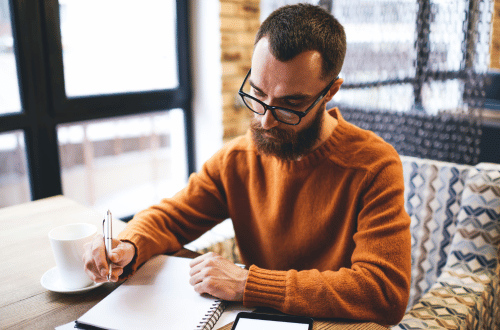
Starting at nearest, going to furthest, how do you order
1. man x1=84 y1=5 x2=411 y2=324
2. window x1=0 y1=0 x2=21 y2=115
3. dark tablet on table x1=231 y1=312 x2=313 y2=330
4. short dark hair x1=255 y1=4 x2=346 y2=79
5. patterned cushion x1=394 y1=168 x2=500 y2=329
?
1. dark tablet on table x1=231 y1=312 x2=313 y2=330
2. man x1=84 y1=5 x2=411 y2=324
3. short dark hair x1=255 y1=4 x2=346 y2=79
4. patterned cushion x1=394 y1=168 x2=500 y2=329
5. window x1=0 y1=0 x2=21 y2=115

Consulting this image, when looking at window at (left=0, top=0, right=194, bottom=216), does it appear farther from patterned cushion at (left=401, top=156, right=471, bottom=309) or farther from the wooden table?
patterned cushion at (left=401, top=156, right=471, bottom=309)

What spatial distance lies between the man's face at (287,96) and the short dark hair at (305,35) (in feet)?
0.06

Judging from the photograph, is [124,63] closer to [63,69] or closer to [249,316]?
[63,69]

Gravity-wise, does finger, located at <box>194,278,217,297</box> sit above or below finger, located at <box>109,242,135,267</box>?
below

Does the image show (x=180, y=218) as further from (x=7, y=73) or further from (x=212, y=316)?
(x=7, y=73)

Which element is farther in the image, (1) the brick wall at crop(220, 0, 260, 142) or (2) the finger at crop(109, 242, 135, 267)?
(1) the brick wall at crop(220, 0, 260, 142)

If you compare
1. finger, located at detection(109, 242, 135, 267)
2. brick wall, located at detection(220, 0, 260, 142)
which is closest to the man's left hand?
finger, located at detection(109, 242, 135, 267)

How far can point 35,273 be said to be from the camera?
0.91 metres

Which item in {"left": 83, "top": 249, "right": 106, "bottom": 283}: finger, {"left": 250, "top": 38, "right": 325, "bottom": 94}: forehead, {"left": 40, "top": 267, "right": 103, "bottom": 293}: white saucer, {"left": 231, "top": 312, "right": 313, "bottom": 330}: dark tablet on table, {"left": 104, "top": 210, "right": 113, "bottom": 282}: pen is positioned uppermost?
{"left": 250, "top": 38, "right": 325, "bottom": 94}: forehead

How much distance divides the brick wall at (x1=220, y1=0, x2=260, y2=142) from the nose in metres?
1.10

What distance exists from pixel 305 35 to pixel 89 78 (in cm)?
134

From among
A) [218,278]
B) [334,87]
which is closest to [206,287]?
[218,278]

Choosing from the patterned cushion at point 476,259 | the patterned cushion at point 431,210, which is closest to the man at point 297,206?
the patterned cushion at point 476,259

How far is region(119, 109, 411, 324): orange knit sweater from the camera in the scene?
2.55 feet
